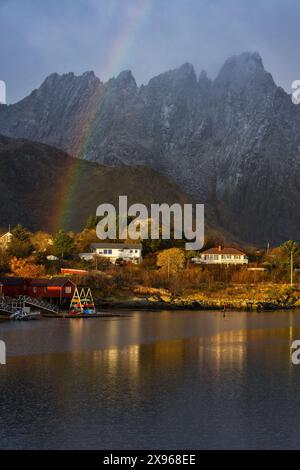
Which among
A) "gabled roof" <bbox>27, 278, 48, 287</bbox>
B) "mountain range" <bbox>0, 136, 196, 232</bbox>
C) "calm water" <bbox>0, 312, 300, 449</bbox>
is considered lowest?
"calm water" <bbox>0, 312, 300, 449</bbox>

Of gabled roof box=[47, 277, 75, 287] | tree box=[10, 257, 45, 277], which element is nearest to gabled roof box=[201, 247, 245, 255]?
tree box=[10, 257, 45, 277]

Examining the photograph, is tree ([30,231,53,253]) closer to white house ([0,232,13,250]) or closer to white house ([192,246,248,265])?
white house ([0,232,13,250])

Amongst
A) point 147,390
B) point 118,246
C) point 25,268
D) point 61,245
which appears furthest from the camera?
point 118,246

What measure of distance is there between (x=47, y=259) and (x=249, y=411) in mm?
70369

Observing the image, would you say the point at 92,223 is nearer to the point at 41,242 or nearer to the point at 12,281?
the point at 41,242

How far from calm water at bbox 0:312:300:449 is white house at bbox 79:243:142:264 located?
5056 cm

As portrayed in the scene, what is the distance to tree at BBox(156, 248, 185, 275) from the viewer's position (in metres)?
94.4

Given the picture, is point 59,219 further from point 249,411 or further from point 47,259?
point 249,411

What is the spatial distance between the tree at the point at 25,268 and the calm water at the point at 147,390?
31.6 meters

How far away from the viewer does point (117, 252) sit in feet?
342

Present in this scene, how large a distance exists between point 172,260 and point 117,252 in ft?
39.7

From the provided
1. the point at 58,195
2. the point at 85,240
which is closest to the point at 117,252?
the point at 85,240

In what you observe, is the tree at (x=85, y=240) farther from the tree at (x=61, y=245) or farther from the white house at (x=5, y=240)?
the white house at (x=5, y=240)

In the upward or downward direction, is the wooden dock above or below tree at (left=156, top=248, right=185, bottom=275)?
below
